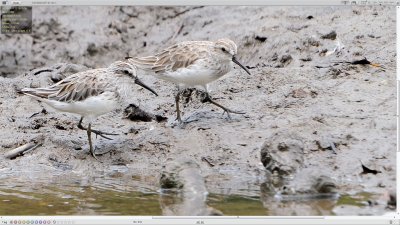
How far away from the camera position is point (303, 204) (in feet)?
28.7

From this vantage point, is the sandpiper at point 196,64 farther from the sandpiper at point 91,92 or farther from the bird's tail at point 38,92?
the bird's tail at point 38,92

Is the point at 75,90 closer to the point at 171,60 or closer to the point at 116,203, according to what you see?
the point at 171,60

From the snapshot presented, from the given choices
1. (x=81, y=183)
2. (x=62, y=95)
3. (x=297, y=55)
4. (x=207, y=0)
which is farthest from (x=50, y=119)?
(x=297, y=55)

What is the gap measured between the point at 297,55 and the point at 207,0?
202cm

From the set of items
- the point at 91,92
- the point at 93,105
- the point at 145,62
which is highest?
the point at 145,62

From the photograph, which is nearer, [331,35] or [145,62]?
[145,62]

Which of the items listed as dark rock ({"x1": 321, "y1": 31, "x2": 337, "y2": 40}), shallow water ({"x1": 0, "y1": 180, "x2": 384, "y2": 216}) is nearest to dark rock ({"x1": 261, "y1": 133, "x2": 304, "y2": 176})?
shallow water ({"x1": 0, "y1": 180, "x2": 384, "y2": 216})

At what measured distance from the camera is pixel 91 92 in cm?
1048

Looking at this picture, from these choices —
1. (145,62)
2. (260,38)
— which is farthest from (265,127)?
(260,38)

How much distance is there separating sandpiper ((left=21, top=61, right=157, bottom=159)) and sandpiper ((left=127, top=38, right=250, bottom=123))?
0.51 meters

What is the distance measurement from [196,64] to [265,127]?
1.21 m

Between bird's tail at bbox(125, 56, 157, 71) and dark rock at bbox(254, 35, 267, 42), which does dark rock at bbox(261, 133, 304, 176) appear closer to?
bird's tail at bbox(125, 56, 157, 71)

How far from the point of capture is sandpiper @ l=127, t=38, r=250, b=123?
1092 cm

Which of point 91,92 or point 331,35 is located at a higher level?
point 331,35
